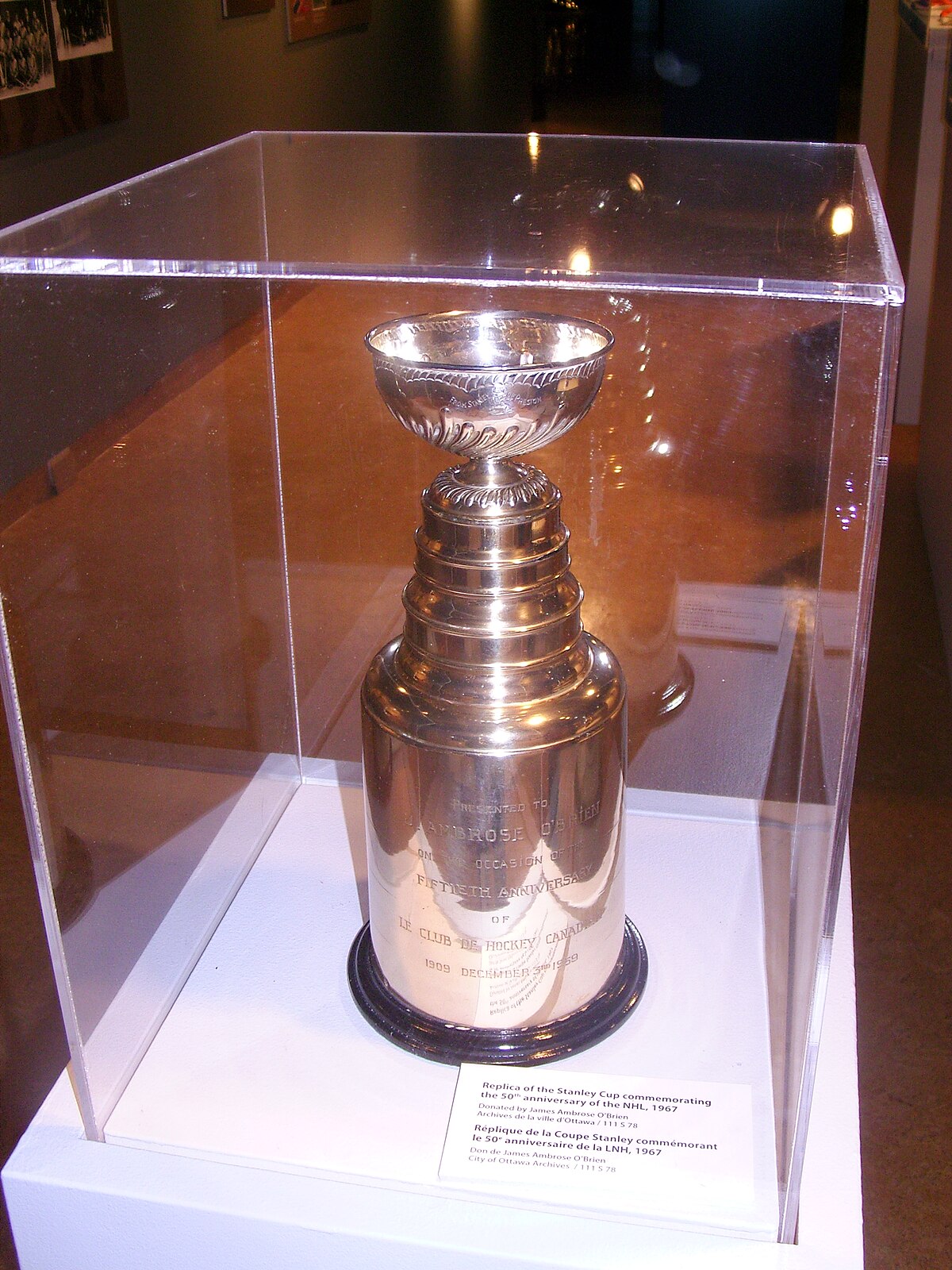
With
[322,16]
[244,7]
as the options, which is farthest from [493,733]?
[322,16]

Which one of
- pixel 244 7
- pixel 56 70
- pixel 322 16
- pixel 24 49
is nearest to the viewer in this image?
pixel 24 49

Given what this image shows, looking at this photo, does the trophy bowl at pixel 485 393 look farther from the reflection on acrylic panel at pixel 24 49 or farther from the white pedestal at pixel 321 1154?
the reflection on acrylic panel at pixel 24 49

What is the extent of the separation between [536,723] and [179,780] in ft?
1.29

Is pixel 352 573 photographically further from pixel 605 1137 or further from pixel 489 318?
pixel 605 1137

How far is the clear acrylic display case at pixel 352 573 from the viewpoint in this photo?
734 millimetres

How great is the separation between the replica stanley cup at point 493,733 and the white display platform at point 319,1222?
12 cm

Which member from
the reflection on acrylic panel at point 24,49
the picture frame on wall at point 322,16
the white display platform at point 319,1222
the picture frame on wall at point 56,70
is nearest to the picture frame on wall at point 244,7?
the picture frame on wall at point 322,16

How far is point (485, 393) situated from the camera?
0.67 metres

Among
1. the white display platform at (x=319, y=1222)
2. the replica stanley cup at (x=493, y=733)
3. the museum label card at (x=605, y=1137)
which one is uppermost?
the replica stanley cup at (x=493, y=733)

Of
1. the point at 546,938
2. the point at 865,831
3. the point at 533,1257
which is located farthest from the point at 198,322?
the point at 865,831

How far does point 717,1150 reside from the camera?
79 cm

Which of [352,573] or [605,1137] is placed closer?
[605,1137]

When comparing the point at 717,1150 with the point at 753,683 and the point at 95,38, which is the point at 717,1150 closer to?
the point at 753,683

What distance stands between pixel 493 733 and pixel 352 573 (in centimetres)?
46
